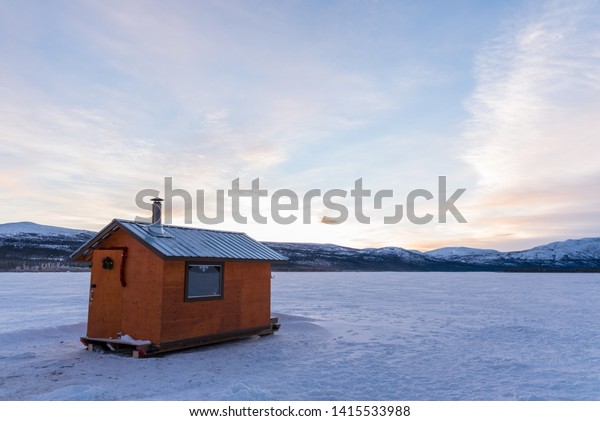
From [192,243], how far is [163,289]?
219cm

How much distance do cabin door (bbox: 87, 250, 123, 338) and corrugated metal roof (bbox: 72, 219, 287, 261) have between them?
854 mm

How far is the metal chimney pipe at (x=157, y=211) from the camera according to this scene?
13430 mm

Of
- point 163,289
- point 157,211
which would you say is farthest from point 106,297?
point 157,211

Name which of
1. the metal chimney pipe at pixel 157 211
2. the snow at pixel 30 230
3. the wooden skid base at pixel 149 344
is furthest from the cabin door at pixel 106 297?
the snow at pixel 30 230

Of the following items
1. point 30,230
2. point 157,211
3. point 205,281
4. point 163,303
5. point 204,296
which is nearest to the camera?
point 163,303

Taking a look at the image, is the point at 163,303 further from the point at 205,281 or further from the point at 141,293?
the point at 205,281

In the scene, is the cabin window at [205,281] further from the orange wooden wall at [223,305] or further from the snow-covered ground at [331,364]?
the snow-covered ground at [331,364]

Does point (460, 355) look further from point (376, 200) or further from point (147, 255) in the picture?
point (376, 200)

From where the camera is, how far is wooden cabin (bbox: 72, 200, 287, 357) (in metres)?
11.6

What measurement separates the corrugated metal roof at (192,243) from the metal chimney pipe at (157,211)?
12.0 inches

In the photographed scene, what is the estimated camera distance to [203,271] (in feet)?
43.7

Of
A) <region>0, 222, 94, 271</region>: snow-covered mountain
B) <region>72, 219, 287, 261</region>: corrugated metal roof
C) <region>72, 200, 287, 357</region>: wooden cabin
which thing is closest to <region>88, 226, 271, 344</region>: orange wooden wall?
<region>72, 200, 287, 357</region>: wooden cabin

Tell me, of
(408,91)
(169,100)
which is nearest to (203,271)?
(169,100)

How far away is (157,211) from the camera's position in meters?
13.5
